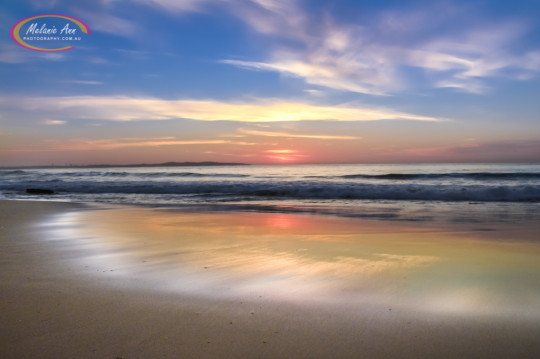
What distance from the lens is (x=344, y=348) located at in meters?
2.36

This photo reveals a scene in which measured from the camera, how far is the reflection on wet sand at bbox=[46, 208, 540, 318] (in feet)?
10.8

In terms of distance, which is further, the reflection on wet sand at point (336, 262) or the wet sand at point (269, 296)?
the reflection on wet sand at point (336, 262)

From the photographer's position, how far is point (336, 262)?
448cm

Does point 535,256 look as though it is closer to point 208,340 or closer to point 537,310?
point 537,310

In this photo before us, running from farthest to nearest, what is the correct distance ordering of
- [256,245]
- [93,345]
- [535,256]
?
[256,245]
[535,256]
[93,345]

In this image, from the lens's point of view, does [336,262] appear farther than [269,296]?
Yes

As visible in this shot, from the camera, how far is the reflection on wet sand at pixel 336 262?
331 centimetres

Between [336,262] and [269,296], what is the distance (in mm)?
1430

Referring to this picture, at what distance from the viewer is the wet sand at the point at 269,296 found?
2387mm

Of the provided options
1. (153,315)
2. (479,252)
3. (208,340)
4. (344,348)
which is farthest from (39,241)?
(479,252)

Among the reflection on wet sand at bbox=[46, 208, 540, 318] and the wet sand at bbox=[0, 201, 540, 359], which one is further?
the reflection on wet sand at bbox=[46, 208, 540, 318]

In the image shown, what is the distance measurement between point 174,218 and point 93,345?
6.86 metres

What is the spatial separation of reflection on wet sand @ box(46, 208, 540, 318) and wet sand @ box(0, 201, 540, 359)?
22mm

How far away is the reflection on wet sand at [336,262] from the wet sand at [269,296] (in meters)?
0.02
